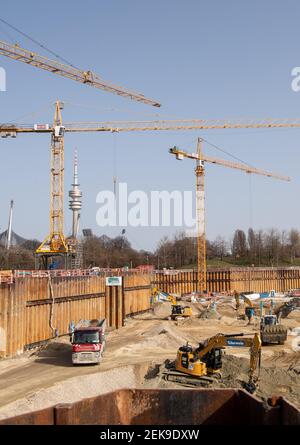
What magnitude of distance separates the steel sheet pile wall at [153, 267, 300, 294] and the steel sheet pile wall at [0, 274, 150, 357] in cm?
2778

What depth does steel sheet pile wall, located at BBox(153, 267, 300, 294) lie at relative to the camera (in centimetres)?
7722

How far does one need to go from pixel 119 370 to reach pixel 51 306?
10.0 metres

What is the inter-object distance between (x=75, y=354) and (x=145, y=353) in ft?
20.9

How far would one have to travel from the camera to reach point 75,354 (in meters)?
27.1

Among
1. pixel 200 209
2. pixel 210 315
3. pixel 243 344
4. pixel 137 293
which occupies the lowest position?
pixel 210 315

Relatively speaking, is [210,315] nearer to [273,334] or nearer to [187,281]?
[273,334]

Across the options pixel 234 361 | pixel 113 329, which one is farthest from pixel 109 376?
pixel 113 329

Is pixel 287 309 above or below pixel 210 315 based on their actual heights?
above

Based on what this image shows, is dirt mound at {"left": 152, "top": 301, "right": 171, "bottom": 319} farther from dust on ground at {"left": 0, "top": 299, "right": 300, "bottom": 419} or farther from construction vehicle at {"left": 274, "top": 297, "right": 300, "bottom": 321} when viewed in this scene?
dust on ground at {"left": 0, "top": 299, "right": 300, "bottom": 419}

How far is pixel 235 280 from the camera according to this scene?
81250 mm

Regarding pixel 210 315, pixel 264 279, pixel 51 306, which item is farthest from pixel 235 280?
pixel 51 306

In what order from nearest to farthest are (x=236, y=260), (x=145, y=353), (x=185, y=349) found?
(x=185, y=349)
(x=145, y=353)
(x=236, y=260)

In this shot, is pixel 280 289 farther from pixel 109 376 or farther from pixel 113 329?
pixel 109 376

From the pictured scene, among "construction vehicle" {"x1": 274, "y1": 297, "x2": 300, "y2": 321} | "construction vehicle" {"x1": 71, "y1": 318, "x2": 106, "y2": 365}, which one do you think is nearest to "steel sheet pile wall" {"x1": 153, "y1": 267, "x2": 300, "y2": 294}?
"construction vehicle" {"x1": 274, "y1": 297, "x2": 300, "y2": 321}
